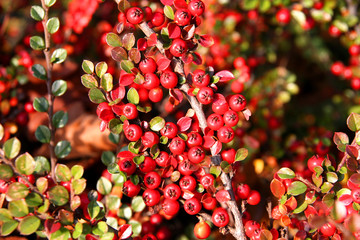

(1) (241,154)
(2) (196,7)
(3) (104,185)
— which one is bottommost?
(3) (104,185)

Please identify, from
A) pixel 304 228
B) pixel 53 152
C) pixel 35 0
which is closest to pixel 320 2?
pixel 304 228

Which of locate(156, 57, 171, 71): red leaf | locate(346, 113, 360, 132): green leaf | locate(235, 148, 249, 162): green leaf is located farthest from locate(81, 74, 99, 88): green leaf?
locate(346, 113, 360, 132): green leaf

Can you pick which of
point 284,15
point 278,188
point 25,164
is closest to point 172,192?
point 278,188

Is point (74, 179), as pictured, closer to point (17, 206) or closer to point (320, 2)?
point (17, 206)

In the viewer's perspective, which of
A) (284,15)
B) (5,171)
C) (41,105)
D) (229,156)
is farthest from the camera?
(284,15)

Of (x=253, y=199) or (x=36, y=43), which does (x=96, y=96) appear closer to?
(x=36, y=43)

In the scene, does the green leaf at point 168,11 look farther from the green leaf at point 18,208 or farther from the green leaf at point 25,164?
the green leaf at point 18,208
